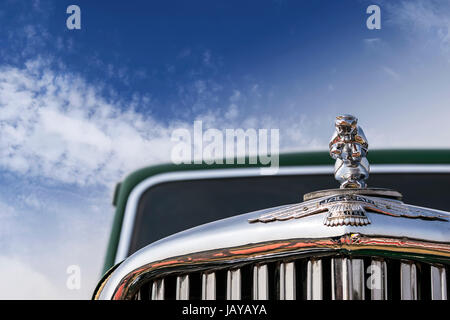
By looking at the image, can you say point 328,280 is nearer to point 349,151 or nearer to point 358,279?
point 358,279

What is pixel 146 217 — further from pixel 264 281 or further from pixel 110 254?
pixel 264 281

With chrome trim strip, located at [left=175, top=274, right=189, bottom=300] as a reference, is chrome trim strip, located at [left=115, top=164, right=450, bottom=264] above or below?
above

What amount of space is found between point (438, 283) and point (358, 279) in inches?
6.2

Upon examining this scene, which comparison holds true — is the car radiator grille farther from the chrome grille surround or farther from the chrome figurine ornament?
the chrome figurine ornament

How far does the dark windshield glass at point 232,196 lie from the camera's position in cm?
213

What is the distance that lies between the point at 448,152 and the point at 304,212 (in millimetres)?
1225

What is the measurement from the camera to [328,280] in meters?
1.19

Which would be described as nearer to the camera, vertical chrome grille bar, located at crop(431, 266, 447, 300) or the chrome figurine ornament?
vertical chrome grille bar, located at crop(431, 266, 447, 300)

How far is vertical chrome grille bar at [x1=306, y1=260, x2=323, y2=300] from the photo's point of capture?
1167mm

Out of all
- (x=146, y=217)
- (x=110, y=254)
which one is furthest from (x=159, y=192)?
(x=110, y=254)

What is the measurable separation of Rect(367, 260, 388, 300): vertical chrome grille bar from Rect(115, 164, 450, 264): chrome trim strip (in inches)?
40.0

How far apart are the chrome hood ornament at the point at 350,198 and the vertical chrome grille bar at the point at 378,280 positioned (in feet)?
0.27

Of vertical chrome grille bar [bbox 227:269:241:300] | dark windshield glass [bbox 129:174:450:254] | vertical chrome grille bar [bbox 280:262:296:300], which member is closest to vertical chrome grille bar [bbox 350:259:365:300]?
vertical chrome grille bar [bbox 280:262:296:300]

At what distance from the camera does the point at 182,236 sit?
4.31 feet
